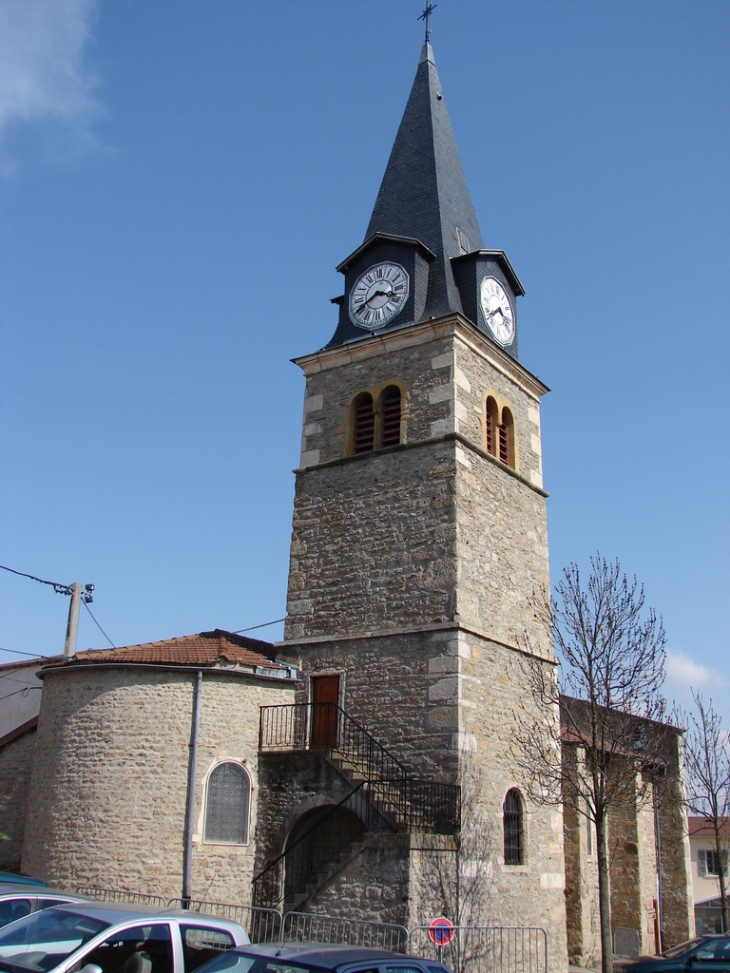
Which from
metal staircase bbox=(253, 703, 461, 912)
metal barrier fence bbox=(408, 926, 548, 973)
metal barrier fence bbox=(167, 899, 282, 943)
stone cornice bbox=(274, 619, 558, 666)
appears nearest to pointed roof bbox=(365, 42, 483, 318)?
stone cornice bbox=(274, 619, 558, 666)

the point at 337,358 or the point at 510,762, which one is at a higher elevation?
the point at 337,358

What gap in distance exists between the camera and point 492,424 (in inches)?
763

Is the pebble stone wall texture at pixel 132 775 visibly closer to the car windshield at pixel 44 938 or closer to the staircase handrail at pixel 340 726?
the staircase handrail at pixel 340 726

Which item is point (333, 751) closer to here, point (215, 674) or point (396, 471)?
point (215, 674)

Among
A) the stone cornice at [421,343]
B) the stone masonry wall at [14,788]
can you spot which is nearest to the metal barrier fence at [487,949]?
the stone masonry wall at [14,788]

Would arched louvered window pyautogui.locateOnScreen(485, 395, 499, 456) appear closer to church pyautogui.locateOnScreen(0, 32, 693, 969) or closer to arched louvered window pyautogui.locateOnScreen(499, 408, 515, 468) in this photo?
church pyautogui.locateOnScreen(0, 32, 693, 969)

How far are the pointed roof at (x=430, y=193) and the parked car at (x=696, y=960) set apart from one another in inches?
474

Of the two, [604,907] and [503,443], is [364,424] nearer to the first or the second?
[503,443]

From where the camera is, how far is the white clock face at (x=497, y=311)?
20109mm

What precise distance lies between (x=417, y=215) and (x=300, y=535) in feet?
25.9

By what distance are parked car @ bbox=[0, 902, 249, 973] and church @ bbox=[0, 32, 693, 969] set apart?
6.41m

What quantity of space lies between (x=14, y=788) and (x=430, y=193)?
A: 15585 millimetres

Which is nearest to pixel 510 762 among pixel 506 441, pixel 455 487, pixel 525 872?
pixel 525 872

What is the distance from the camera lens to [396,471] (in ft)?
59.1
